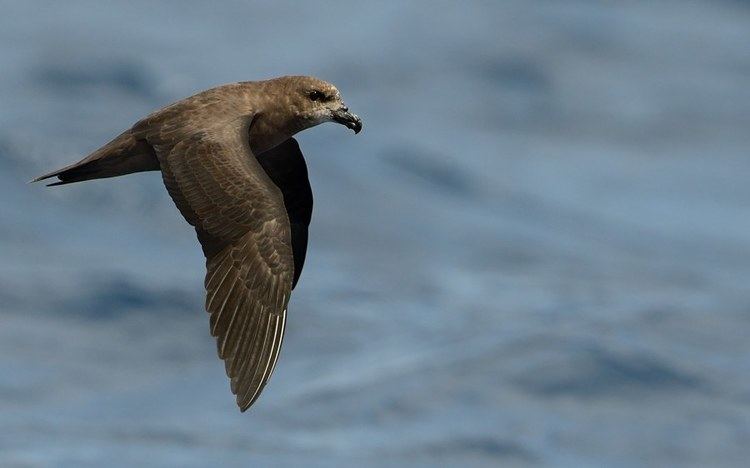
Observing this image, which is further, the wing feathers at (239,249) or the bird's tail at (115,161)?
the bird's tail at (115,161)

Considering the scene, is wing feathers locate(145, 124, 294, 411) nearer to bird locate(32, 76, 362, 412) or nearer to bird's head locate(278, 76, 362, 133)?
bird locate(32, 76, 362, 412)

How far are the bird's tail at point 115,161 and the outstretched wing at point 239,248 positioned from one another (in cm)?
76

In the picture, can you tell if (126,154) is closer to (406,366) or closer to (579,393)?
(579,393)

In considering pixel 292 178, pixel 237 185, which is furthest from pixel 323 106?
pixel 237 185

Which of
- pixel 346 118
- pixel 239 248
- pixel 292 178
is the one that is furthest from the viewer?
pixel 292 178

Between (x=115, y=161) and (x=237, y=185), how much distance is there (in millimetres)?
1566

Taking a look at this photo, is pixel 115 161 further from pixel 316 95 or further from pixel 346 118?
pixel 346 118

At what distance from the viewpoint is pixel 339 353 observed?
3804 inches

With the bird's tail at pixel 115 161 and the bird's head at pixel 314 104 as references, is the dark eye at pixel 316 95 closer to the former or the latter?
the bird's head at pixel 314 104

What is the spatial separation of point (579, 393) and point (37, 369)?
31950 millimetres

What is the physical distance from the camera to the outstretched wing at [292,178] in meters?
17.3

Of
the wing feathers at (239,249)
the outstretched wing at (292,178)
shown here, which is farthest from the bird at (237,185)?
the outstretched wing at (292,178)

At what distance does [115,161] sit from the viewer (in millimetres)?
16047

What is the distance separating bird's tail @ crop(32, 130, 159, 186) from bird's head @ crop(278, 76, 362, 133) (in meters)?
1.41
